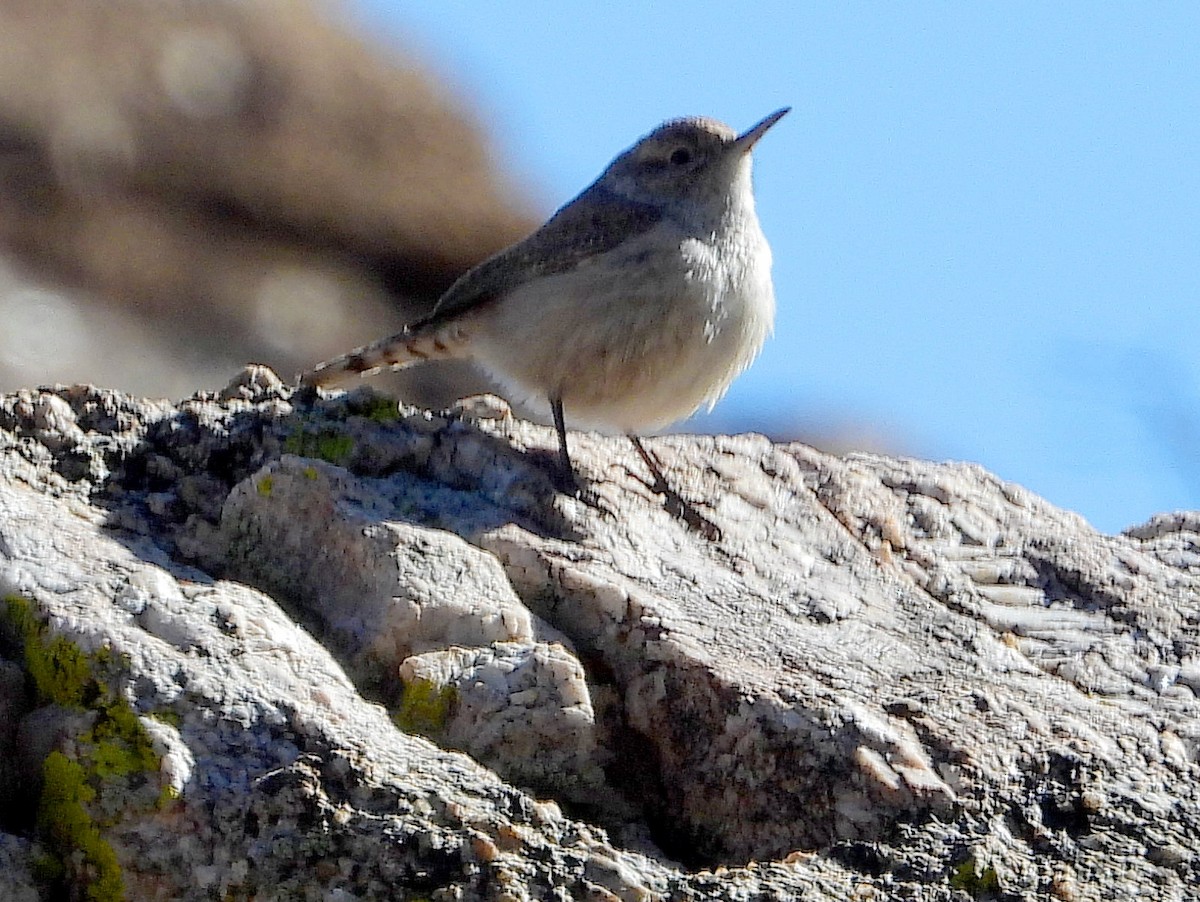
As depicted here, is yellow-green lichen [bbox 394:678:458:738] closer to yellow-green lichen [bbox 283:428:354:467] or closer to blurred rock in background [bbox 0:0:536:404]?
yellow-green lichen [bbox 283:428:354:467]

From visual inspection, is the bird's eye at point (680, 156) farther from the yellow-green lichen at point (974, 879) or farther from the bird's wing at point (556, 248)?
the yellow-green lichen at point (974, 879)

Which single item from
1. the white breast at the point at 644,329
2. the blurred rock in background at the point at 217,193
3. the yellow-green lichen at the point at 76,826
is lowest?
the yellow-green lichen at the point at 76,826

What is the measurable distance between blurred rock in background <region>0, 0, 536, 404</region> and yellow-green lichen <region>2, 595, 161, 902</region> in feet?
29.8

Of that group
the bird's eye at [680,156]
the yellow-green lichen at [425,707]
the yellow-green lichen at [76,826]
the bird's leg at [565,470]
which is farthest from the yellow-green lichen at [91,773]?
the bird's eye at [680,156]

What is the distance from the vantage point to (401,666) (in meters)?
3.90

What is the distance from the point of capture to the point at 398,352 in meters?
6.77

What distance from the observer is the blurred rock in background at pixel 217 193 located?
13.5 m

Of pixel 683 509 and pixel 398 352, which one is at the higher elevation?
pixel 398 352

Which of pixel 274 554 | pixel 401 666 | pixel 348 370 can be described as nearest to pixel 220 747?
pixel 401 666

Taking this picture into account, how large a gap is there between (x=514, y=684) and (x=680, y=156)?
140 inches

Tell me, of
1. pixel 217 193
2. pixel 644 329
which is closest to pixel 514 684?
pixel 644 329

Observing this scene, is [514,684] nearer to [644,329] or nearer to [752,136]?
[644,329]

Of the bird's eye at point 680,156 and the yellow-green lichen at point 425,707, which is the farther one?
the bird's eye at point 680,156

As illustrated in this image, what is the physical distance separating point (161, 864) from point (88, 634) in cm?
52
